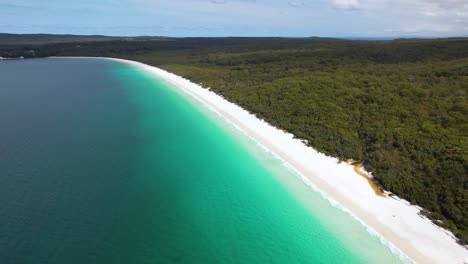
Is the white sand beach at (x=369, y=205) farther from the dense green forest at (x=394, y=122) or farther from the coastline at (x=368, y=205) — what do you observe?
the dense green forest at (x=394, y=122)

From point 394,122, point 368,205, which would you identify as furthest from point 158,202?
point 394,122

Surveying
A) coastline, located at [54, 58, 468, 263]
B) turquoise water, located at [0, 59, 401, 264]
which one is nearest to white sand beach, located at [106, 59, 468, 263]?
coastline, located at [54, 58, 468, 263]

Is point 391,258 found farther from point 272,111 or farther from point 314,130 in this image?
point 272,111

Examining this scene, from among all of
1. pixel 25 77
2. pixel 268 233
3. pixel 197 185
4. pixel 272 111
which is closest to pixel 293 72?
pixel 272 111

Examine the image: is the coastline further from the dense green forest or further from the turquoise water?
the dense green forest

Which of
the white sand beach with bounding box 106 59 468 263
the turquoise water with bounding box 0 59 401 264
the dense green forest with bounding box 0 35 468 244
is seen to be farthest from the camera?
the dense green forest with bounding box 0 35 468 244

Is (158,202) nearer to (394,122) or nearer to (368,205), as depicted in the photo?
(368,205)
